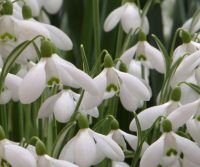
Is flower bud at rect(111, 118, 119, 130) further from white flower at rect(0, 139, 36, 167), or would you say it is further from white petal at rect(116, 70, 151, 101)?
white flower at rect(0, 139, 36, 167)

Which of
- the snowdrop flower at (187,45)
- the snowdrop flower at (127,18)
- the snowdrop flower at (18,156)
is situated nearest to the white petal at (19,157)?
the snowdrop flower at (18,156)

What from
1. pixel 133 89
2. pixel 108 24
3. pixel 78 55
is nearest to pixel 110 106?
pixel 133 89

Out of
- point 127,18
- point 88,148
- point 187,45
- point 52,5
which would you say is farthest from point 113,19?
point 88,148

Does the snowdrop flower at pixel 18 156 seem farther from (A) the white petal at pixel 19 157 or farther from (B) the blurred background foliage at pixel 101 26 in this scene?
(B) the blurred background foliage at pixel 101 26

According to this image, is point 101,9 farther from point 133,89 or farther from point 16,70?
point 133,89

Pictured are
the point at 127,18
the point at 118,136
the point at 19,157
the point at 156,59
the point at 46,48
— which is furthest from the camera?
the point at 127,18

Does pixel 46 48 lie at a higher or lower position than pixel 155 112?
higher

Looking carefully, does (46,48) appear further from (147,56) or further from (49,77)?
(147,56)
